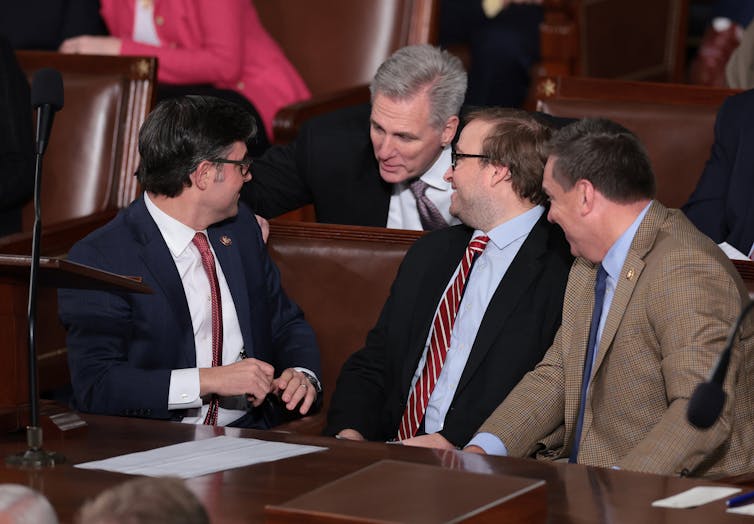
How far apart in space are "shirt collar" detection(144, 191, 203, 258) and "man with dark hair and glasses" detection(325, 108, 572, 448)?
47 cm

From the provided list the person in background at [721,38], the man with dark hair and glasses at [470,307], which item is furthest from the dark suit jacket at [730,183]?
the person in background at [721,38]

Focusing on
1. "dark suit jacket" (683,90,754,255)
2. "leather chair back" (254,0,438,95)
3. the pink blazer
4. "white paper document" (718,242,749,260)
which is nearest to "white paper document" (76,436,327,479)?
"white paper document" (718,242,749,260)

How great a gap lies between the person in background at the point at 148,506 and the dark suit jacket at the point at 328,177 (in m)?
2.36

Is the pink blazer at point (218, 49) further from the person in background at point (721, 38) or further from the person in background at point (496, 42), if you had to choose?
the person in background at point (721, 38)

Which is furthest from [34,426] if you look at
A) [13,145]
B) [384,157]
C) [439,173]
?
[13,145]

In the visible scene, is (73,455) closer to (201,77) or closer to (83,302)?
(83,302)

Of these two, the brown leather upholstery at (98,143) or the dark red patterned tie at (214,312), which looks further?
the brown leather upholstery at (98,143)

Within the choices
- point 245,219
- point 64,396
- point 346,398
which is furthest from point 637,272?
point 64,396

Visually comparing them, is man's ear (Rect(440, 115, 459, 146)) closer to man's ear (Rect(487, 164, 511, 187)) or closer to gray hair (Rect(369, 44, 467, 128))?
gray hair (Rect(369, 44, 467, 128))

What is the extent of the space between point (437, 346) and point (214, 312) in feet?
1.67

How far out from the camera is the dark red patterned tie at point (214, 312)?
2.98 m

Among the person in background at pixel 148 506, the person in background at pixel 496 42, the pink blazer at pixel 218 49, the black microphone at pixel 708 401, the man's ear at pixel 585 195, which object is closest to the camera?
the person in background at pixel 148 506

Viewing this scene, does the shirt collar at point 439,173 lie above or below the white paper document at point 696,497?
above

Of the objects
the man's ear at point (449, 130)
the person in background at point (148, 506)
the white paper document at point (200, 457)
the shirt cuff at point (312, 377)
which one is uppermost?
the man's ear at point (449, 130)
